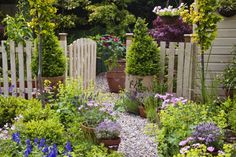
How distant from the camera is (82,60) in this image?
21.0ft

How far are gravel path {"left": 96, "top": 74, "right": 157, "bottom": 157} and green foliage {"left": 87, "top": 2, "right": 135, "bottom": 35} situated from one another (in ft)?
17.0

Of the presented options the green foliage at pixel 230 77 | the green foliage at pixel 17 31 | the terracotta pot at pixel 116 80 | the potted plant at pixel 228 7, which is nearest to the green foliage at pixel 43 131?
the green foliage at pixel 230 77

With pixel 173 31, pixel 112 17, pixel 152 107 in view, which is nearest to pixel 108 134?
pixel 152 107

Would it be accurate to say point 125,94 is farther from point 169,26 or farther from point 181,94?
point 169,26

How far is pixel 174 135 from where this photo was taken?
312 centimetres

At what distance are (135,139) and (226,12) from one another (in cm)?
249

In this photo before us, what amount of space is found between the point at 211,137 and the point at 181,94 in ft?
8.43

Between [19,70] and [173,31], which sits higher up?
[173,31]

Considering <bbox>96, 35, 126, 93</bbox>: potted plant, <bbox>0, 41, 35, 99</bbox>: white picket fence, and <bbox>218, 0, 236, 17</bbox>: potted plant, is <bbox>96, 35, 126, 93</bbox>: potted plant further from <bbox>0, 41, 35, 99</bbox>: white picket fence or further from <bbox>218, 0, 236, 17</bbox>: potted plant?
<bbox>218, 0, 236, 17</bbox>: potted plant

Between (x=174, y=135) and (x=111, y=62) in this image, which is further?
(x=111, y=62)

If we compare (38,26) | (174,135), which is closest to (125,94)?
(38,26)

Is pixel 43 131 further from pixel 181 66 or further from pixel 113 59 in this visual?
pixel 113 59

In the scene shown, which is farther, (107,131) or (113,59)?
(113,59)

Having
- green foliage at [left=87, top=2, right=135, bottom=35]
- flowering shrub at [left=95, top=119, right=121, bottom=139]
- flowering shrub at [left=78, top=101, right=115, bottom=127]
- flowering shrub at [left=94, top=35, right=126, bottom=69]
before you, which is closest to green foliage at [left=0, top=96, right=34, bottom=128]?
flowering shrub at [left=78, top=101, right=115, bottom=127]
